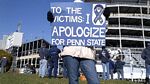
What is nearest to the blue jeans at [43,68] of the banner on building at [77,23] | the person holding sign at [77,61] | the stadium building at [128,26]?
the banner on building at [77,23]

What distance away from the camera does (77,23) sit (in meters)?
7.01

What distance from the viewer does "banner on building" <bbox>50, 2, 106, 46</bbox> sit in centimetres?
695

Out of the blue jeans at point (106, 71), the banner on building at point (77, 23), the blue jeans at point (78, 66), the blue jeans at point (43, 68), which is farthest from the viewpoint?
the blue jeans at point (106, 71)

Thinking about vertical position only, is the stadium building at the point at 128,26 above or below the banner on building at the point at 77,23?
above

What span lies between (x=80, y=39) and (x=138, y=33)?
6303 cm

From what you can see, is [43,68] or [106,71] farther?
[106,71]

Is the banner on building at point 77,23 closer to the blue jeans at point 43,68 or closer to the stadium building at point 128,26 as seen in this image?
the blue jeans at point 43,68

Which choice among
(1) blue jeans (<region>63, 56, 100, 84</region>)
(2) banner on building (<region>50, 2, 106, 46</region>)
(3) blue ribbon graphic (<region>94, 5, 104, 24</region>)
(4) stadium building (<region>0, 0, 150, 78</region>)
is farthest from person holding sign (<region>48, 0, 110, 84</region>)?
(4) stadium building (<region>0, 0, 150, 78</region>)

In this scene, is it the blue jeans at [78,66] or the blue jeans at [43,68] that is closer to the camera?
the blue jeans at [78,66]

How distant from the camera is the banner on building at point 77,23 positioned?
22.8 ft

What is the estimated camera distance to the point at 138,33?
68.7 m

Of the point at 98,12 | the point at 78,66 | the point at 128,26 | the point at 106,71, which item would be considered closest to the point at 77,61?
the point at 78,66

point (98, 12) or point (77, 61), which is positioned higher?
point (98, 12)

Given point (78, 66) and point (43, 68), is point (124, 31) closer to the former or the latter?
point (43, 68)
